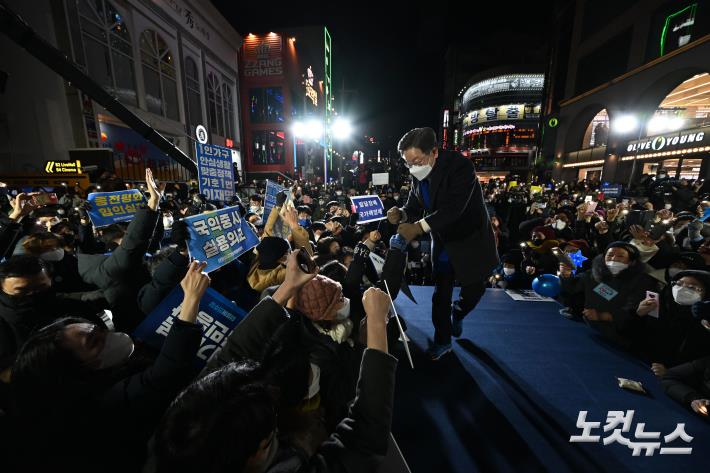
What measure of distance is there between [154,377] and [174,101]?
84.5ft

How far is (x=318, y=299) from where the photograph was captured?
6.30 ft

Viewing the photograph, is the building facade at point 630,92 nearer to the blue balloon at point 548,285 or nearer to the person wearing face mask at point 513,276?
the person wearing face mask at point 513,276

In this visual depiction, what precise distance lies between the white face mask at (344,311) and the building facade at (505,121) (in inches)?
2347

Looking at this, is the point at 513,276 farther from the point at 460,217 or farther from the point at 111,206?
the point at 111,206

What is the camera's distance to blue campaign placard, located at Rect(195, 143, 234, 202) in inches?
194

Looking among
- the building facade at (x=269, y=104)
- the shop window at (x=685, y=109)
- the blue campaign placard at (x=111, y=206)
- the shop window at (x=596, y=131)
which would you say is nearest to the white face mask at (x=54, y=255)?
the blue campaign placard at (x=111, y=206)

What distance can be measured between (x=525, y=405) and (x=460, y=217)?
178cm

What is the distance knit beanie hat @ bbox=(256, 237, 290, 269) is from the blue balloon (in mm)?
4289

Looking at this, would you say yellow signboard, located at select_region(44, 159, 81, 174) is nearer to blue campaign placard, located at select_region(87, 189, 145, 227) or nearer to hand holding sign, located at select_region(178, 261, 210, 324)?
blue campaign placard, located at select_region(87, 189, 145, 227)

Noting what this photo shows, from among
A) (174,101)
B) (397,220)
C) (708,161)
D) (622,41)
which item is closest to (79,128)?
(174,101)

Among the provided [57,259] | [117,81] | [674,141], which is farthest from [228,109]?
[674,141]

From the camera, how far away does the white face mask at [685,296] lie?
2.91 metres

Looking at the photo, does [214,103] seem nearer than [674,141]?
No

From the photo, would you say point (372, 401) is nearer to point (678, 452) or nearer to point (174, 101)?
point (678, 452)
